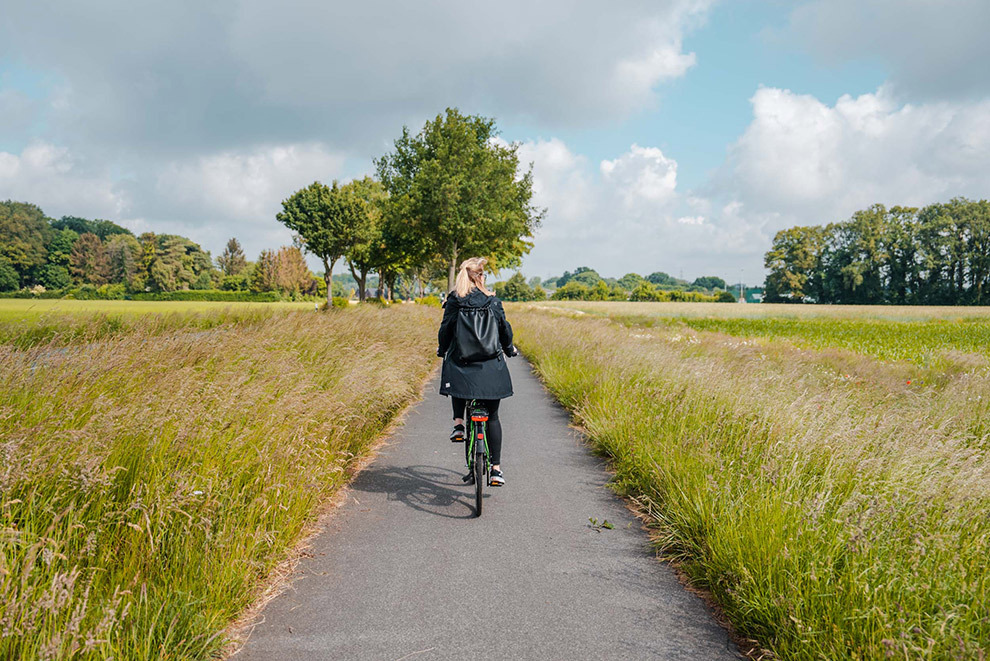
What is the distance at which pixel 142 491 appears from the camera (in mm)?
3100

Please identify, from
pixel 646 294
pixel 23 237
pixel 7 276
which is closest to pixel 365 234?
pixel 7 276

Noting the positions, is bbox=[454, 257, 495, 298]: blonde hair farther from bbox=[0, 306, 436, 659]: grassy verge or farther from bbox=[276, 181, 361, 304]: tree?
bbox=[276, 181, 361, 304]: tree

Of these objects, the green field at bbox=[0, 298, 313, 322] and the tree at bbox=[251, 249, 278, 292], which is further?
the tree at bbox=[251, 249, 278, 292]

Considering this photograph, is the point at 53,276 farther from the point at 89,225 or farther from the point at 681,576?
the point at 681,576

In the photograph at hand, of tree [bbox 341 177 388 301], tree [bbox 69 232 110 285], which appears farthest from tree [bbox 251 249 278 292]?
tree [bbox 341 177 388 301]

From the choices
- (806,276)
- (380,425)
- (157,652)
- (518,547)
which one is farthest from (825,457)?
(806,276)

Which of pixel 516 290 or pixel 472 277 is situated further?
pixel 516 290

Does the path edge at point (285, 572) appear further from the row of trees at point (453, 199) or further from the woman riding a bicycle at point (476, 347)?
the row of trees at point (453, 199)

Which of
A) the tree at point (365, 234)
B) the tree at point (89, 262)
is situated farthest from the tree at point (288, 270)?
the tree at point (365, 234)

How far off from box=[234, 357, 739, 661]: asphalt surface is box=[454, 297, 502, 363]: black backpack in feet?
4.77

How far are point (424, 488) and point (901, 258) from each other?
9468cm

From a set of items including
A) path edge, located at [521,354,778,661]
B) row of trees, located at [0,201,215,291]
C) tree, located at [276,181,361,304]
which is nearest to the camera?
path edge, located at [521,354,778,661]

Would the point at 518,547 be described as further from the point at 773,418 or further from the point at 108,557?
the point at 773,418

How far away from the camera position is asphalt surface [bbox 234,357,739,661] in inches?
110
